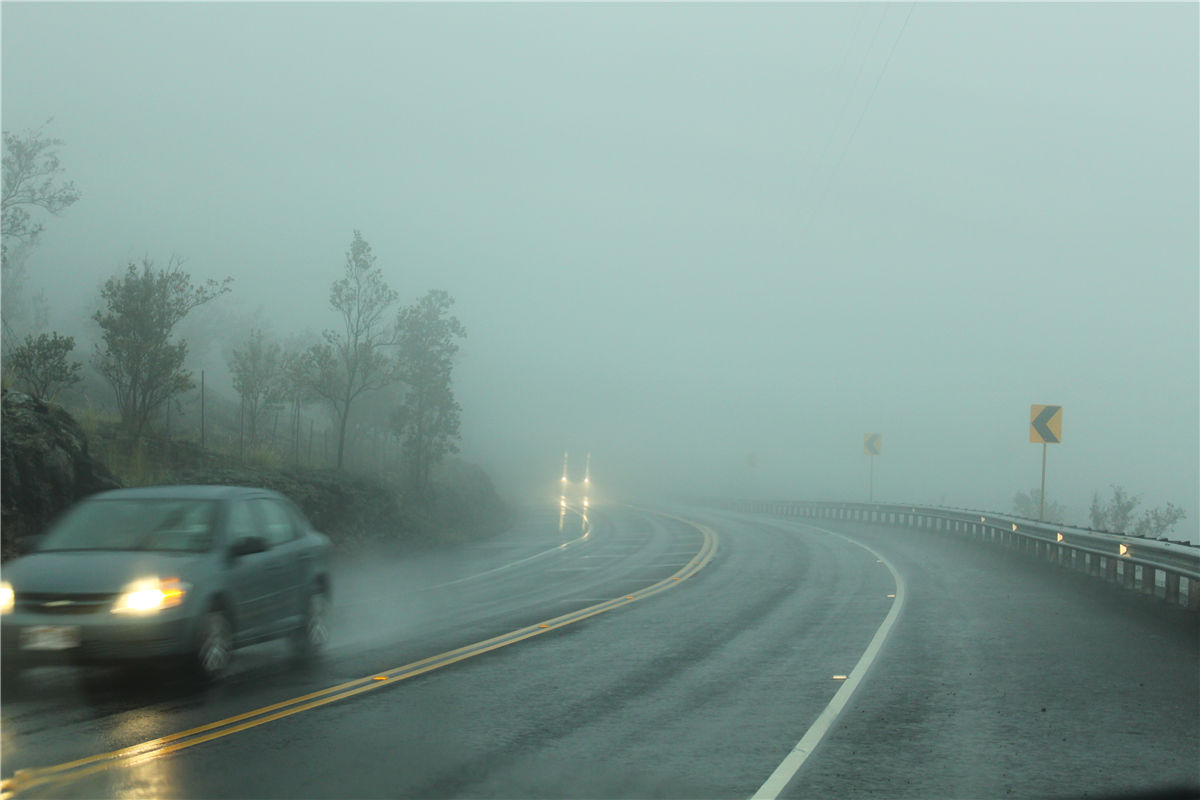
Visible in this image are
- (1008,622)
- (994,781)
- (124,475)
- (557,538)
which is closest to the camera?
(994,781)

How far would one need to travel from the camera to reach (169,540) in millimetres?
9727

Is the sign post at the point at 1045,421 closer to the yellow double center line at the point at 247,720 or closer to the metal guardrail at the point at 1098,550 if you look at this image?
the metal guardrail at the point at 1098,550

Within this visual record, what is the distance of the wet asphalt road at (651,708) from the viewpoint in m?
6.57

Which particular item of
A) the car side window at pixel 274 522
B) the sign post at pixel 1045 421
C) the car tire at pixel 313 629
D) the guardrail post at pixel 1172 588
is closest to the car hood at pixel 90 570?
the car side window at pixel 274 522

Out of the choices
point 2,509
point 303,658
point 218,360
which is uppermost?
point 218,360

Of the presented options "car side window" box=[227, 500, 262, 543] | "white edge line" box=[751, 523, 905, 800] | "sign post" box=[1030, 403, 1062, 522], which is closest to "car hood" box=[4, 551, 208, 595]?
"car side window" box=[227, 500, 262, 543]

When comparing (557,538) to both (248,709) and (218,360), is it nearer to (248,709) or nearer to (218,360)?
(248,709)

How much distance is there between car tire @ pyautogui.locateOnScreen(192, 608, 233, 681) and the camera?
9.08 meters

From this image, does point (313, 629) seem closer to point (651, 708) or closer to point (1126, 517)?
point (651, 708)

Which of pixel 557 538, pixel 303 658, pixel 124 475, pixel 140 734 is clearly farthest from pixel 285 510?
pixel 557 538

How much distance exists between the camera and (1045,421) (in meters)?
28.1

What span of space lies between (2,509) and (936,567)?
59.4 feet

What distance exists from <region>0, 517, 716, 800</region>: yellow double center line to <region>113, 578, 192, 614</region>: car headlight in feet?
4.12

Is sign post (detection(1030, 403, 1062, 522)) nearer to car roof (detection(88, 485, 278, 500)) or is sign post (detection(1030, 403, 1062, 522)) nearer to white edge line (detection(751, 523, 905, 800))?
white edge line (detection(751, 523, 905, 800))
